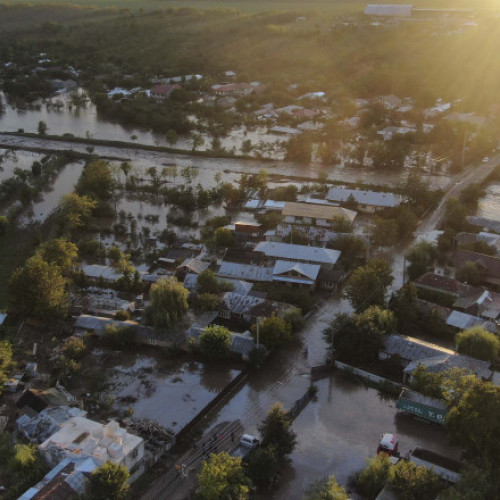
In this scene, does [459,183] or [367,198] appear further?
[459,183]

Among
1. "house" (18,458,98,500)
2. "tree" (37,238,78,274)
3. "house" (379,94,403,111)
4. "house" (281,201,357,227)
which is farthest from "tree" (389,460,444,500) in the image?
"house" (379,94,403,111)

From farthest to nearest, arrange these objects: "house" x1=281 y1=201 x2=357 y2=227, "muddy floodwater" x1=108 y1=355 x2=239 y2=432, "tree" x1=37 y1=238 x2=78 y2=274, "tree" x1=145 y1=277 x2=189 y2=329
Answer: "house" x1=281 y1=201 x2=357 y2=227, "tree" x1=37 y1=238 x2=78 y2=274, "tree" x1=145 y1=277 x2=189 y2=329, "muddy floodwater" x1=108 y1=355 x2=239 y2=432

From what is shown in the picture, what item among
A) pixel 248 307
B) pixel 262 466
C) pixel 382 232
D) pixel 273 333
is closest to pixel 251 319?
pixel 248 307

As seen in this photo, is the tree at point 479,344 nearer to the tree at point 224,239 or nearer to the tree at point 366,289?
the tree at point 366,289

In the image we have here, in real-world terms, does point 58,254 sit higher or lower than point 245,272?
higher

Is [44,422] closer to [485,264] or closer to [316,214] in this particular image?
[316,214]

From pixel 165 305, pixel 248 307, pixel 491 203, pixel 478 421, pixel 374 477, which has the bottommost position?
pixel 491 203

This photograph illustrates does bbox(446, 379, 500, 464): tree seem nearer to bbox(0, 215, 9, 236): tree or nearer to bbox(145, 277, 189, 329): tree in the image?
bbox(145, 277, 189, 329): tree
